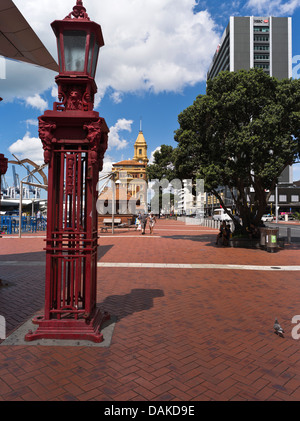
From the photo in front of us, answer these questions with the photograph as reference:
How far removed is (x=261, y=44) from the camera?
79.8 meters

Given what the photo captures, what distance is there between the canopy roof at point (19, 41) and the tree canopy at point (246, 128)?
846cm

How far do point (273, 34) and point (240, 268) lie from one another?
90.5m

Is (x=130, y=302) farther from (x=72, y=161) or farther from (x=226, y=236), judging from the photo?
(x=226, y=236)

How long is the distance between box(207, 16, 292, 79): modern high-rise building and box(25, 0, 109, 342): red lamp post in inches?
3323

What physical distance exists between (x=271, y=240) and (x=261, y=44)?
84086 mm

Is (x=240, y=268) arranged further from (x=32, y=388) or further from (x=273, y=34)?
(x=273, y=34)

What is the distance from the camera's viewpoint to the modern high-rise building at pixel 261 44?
78688 mm

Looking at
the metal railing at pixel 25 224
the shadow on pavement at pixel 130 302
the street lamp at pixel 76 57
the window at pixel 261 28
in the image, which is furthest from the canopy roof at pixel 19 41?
the window at pixel 261 28

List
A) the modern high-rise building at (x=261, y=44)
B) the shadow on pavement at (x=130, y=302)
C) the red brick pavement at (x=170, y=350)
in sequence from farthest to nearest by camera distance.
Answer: the modern high-rise building at (x=261, y=44) < the shadow on pavement at (x=130, y=302) < the red brick pavement at (x=170, y=350)

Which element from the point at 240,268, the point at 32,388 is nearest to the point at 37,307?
the point at 32,388

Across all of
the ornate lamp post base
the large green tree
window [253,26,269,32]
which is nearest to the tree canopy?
the large green tree

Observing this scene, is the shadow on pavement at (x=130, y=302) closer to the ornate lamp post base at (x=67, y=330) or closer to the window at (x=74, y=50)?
the ornate lamp post base at (x=67, y=330)

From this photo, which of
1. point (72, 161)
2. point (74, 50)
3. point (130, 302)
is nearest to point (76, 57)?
point (74, 50)

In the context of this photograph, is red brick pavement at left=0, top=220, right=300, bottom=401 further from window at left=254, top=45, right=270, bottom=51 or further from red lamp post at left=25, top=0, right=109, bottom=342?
window at left=254, top=45, right=270, bottom=51
